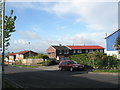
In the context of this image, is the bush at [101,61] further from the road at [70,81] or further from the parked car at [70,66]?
the road at [70,81]

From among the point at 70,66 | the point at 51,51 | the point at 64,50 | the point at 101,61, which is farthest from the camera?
the point at 51,51

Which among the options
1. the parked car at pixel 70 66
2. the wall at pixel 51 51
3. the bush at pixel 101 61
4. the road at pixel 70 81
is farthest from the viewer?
the wall at pixel 51 51

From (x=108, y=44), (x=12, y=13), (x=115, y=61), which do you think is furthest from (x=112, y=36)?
(x=12, y=13)

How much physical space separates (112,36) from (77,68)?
1646 centimetres

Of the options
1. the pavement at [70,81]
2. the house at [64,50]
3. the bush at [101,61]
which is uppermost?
the house at [64,50]

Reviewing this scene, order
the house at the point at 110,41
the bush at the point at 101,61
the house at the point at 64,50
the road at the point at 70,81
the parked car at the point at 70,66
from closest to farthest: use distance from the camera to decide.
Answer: the road at the point at 70,81 → the bush at the point at 101,61 → the parked car at the point at 70,66 → the house at the point at 110,41 → the house at the point at 64,50

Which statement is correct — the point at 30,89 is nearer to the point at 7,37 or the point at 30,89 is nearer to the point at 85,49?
the point at 7,37

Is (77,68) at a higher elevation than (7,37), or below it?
below

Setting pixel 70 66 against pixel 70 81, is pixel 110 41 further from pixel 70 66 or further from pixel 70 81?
pixel 70 81

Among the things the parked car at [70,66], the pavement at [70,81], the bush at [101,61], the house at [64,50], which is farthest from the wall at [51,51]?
the pavement at [70,81]

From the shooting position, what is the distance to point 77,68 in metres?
23.8

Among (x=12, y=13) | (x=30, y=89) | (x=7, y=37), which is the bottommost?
(x=30, y=89)

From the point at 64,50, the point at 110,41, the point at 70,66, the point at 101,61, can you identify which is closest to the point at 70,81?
the point at 70,66

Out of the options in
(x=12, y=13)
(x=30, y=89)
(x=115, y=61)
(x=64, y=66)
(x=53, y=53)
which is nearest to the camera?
(x=30, y=89)
